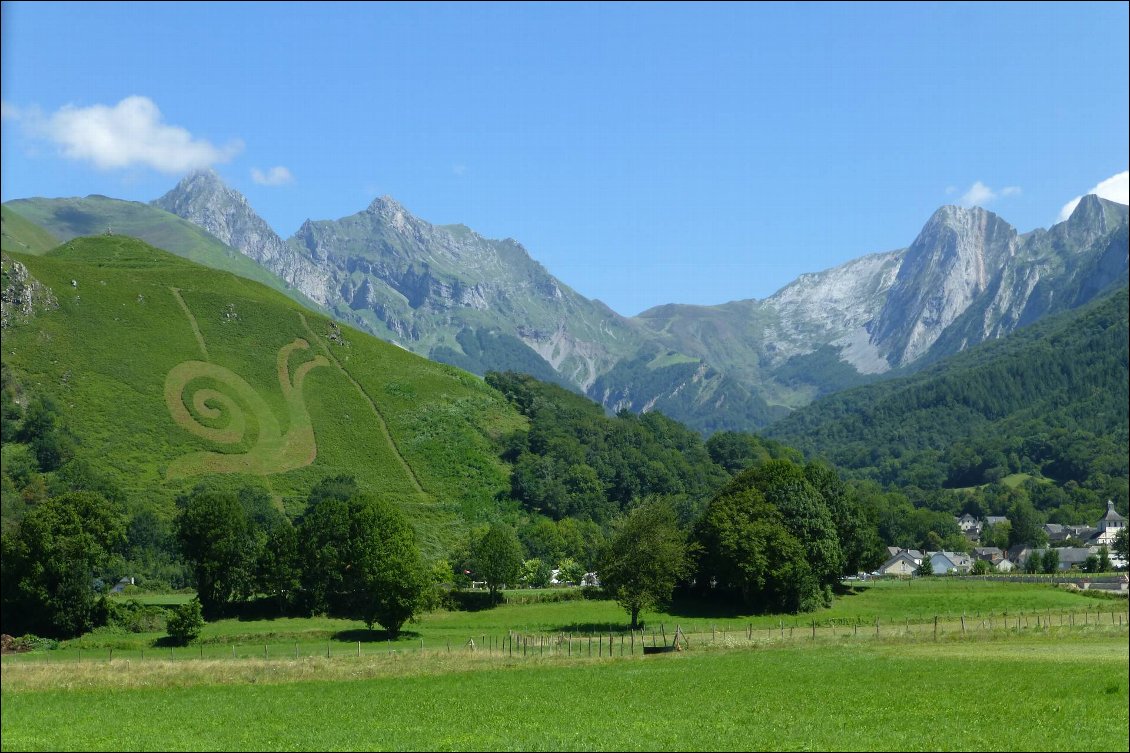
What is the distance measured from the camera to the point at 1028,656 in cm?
5194

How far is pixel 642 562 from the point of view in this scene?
81438mm

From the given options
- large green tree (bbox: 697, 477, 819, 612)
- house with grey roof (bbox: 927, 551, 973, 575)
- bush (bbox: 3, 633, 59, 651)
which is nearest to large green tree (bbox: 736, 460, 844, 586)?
large green tree (bbox: 697, 477, 819, 612)

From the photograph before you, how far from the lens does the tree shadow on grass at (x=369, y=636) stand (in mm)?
75750

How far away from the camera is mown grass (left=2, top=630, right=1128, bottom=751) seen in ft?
105

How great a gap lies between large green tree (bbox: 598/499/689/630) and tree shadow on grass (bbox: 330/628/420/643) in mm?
16980

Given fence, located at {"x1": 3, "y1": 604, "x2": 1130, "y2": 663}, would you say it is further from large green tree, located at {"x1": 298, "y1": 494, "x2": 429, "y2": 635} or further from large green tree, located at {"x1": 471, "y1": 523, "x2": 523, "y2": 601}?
large green tree, located at {"x1": 471, "y1": 523, "x2": 523, "y2": 601}

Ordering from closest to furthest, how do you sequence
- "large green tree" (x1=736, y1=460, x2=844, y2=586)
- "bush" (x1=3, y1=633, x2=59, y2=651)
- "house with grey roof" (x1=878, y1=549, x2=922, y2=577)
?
"bush" (x1=3, y1=633, x2=59, y2=651), "large green tree" (x1=736, y1=460, x2=844, y2=586), "house with grey roof" (x1=878, y1=549, x2=922, y2=577)

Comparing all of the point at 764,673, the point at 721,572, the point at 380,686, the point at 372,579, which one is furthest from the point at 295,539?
the point at 764,673

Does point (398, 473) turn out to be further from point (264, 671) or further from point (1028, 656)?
point (1028, 656)

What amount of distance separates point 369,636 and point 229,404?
93936mm

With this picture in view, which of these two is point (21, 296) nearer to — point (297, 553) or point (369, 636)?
point (297, 553)

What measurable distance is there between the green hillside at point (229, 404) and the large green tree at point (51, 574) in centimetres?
5524

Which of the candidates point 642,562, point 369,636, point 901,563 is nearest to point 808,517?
point 642,562

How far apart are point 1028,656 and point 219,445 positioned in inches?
4873
